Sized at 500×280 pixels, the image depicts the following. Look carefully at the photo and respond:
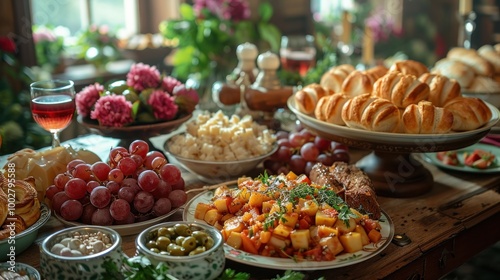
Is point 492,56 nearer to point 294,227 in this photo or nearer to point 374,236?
point 374,236

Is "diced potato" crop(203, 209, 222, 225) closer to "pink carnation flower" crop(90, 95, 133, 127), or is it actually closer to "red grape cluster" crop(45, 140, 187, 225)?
"red grape cluster" crop(45, 140, 187, 225)

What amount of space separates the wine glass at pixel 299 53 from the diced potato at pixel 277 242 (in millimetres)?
1635

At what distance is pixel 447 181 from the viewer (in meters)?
1.78

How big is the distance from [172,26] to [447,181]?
2.23 meters

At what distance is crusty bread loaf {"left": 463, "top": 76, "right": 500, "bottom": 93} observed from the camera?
7.21 ft

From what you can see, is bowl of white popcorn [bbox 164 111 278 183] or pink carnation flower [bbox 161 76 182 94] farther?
pink carnation flower [bbox 161 76 182 94]

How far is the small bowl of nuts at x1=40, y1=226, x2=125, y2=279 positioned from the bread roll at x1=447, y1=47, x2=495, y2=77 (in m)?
1.74

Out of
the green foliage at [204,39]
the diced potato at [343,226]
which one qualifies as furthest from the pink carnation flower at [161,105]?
the green foliage at [204,39]

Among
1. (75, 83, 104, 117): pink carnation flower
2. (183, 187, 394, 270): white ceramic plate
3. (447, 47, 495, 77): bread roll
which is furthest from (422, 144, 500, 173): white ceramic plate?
(75, 83, 104, 117): pink carnation flower

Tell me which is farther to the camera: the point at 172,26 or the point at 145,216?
the point at 172,26

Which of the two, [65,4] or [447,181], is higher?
[65,4]

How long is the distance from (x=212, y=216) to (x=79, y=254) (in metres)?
0.37

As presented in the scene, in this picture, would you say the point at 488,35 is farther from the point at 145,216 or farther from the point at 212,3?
the point at 145,216

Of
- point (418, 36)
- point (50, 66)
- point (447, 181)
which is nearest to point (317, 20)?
point (418, 36)
